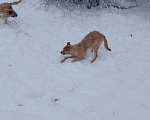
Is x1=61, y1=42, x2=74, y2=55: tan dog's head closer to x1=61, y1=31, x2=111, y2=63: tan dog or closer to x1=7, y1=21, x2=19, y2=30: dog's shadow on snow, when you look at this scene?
x1=61, y1=31, x2=111, y2=63: tan dog

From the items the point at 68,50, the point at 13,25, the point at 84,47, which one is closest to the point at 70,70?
the point at 68,50

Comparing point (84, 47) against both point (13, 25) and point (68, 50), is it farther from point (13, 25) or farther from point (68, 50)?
point (13, 25)

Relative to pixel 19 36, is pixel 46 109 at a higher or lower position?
lower

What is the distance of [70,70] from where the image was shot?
5.38m

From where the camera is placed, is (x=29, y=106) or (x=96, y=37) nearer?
(x=29, y=106)

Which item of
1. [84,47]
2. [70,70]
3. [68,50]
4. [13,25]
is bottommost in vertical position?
[70,70]

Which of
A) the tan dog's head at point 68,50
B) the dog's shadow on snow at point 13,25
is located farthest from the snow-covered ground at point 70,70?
the tan dog's head at point 68,50

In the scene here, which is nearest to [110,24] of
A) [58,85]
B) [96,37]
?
[96,37]

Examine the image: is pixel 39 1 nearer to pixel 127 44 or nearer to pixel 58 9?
pixel 58 9

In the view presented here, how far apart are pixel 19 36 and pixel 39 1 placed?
3.09m

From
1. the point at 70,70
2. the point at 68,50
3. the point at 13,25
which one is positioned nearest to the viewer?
the point at 70,70

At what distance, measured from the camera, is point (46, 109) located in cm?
385

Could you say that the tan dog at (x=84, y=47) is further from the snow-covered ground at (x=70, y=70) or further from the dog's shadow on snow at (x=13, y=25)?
the dog's shadow on snow at (x=13, y=25)

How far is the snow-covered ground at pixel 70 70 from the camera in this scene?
12.9ft
